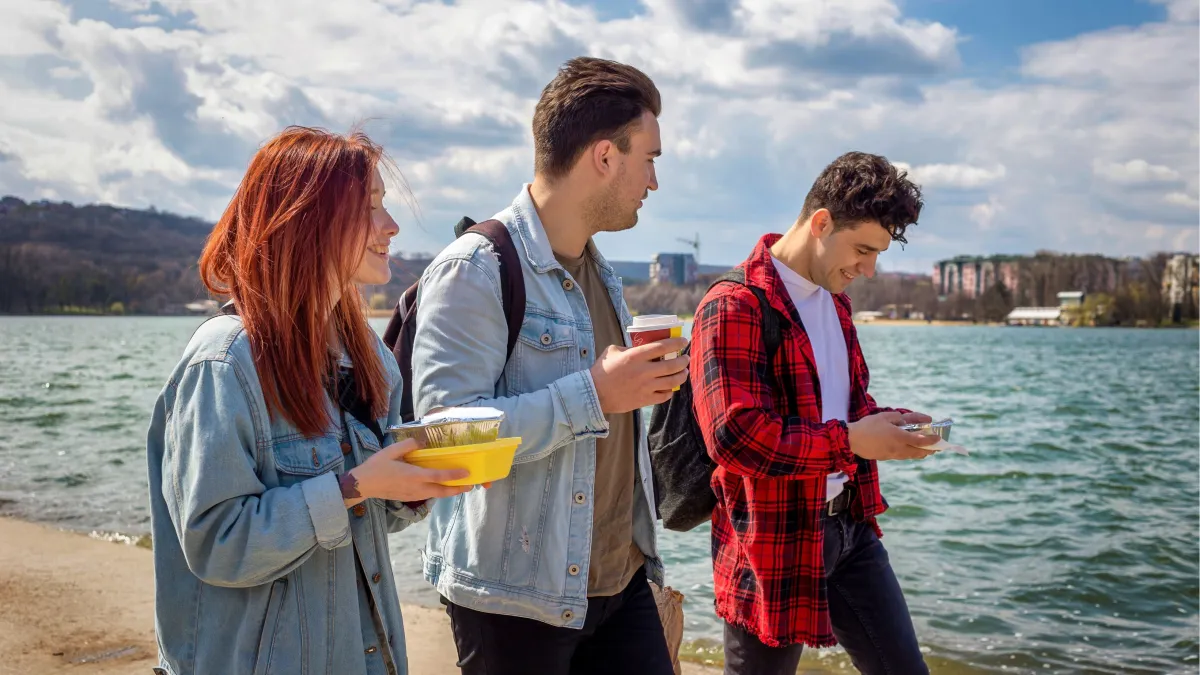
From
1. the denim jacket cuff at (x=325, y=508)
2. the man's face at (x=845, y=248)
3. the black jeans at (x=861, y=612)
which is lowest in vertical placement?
the black jeans at (x=861, y=612)

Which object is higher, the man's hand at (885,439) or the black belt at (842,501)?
the man's hand at (885,439)

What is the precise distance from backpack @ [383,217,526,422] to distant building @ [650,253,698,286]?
37.8 ft

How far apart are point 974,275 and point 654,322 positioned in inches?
6561

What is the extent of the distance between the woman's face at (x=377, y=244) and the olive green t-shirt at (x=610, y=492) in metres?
0.67

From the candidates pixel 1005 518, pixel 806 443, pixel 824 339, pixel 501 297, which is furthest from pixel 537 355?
pixel 1005 518

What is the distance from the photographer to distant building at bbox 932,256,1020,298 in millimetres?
143875

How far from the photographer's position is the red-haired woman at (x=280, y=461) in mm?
2062

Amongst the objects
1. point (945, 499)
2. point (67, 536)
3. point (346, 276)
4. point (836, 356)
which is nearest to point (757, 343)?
point (836, 356)

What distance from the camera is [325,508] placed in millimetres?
2102

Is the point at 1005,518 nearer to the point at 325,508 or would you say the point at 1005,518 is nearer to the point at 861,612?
the point at 861,612

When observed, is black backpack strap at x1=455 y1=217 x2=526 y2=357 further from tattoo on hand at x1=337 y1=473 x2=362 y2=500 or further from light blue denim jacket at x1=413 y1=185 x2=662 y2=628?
tattoo on hand at x1=337 y1=473 x2=362 y2=500

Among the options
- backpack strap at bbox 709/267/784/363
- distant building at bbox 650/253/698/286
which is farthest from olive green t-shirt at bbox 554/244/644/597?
distant building at bbox 650/253/698/286

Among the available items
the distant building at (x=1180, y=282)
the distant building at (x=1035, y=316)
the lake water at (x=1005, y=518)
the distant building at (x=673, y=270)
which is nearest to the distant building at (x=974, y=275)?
the distant building at (x=1035, y=316)

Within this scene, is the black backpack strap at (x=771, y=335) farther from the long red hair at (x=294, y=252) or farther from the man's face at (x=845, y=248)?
the long red hair at (x=294, y=252)
